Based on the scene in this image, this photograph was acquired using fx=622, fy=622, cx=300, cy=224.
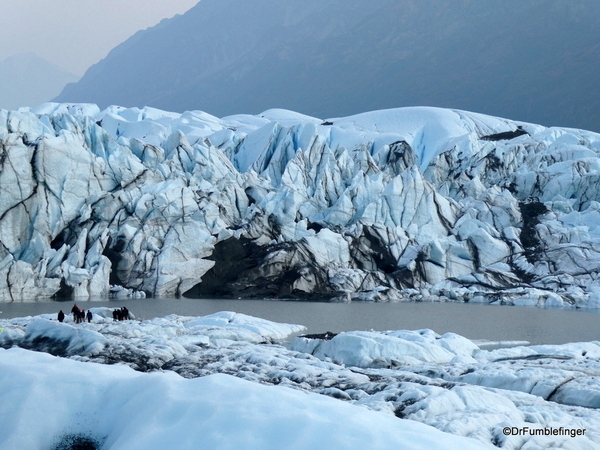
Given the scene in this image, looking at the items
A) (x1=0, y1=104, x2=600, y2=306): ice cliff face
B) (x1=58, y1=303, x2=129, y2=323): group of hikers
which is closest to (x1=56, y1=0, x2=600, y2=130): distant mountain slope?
(x1=0, y1=104, x2=600, y2=306): ice cliff face

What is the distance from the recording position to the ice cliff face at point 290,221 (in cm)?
4181

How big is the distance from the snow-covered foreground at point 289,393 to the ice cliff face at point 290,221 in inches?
852

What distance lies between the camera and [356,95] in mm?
154000

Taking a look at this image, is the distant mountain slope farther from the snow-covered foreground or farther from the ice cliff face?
the snow-covered foreground

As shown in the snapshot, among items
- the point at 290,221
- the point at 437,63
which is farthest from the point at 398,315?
the point at 437,63

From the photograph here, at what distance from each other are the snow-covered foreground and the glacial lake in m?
7.33

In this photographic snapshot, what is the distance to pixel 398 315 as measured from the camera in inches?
1329

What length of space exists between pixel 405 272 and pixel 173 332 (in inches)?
1111

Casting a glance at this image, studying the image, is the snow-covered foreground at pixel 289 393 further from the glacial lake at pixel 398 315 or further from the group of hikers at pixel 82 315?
the glacial lake at pixel 398 315

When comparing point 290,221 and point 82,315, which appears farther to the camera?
point 290,221

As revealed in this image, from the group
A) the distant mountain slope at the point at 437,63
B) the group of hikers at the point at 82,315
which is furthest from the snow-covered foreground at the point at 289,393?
the distant mountain slope at the point at 437,63

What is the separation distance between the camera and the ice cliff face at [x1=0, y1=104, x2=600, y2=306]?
41812mm

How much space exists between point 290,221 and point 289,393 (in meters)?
42.3

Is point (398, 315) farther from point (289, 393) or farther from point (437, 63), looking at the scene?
point (437, 63)
